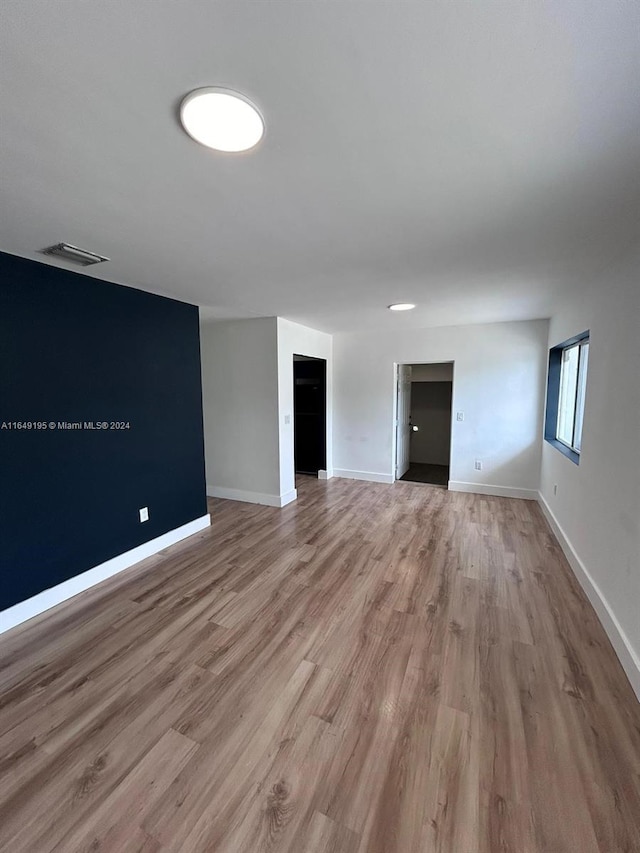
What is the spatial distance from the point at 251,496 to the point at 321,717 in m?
3.21

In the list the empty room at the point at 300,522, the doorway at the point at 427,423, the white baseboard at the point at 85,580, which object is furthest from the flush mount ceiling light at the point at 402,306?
the white baseboard at the point at 85,580

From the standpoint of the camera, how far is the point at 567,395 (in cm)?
407

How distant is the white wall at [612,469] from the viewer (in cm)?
192

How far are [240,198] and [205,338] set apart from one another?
132 inches

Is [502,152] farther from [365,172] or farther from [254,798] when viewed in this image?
[254,798]

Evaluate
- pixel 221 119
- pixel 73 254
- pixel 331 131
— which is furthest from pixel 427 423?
pixel 221 119

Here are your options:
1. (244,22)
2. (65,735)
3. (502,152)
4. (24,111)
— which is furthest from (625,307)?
(65,735)

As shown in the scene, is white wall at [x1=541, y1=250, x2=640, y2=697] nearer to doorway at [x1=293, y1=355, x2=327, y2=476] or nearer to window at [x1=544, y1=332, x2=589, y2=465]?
window at [x1=544, y1=332, x2=589, y2=465]

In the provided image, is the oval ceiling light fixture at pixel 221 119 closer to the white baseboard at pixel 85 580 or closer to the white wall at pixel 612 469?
the white wall at pixel 612 469

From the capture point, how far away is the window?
3.42 meters

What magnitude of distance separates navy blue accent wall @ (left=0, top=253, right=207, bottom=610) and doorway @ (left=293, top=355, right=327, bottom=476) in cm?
258

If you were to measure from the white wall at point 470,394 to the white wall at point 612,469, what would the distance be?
152 cm

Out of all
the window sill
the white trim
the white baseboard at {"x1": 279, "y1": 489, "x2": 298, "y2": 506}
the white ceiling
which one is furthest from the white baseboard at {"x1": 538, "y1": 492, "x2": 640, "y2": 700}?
the white baseboard at {"x1": 279, "y1": 489, "x2": 298, "y2": 506}

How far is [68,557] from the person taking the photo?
256 cm
